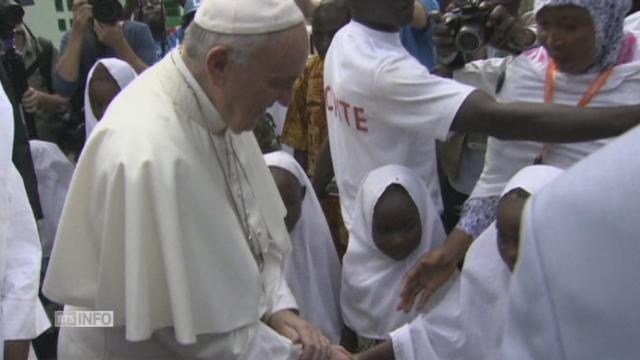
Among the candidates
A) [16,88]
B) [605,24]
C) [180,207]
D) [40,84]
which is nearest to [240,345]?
[180,207]

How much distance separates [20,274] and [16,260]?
0.15 ft

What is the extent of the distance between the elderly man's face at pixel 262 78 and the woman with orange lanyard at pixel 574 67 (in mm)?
760

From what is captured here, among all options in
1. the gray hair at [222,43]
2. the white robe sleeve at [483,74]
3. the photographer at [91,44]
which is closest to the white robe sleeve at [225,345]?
the gray hair at [222,43]

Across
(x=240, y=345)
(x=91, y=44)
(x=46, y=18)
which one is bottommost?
(x=46, y=18)

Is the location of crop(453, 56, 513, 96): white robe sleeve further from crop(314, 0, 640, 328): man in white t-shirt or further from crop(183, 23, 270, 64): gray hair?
crop(183, 23, 270, 64): gray hair

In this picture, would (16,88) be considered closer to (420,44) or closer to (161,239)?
(420,44)

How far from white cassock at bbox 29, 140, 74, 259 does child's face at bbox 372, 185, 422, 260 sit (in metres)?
2.31

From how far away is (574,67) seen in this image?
2.45 m

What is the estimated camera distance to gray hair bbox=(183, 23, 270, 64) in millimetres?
1866

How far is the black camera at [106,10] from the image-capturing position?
4555 millimetres

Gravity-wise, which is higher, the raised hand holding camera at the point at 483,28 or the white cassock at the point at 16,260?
the raised hand holding camera at the point at 483,28

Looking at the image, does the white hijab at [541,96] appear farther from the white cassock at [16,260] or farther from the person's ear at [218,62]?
the white cassock at [16,260]

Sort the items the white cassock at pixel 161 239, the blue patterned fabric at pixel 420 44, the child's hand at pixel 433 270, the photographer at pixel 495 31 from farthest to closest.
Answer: the blue patterned fabric at pixel 420 44, the photographer at pixel 495 31, the child's hand at pixel 433 270, the white cassock at pixel 161 239

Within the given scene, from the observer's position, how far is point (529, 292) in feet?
3.39
